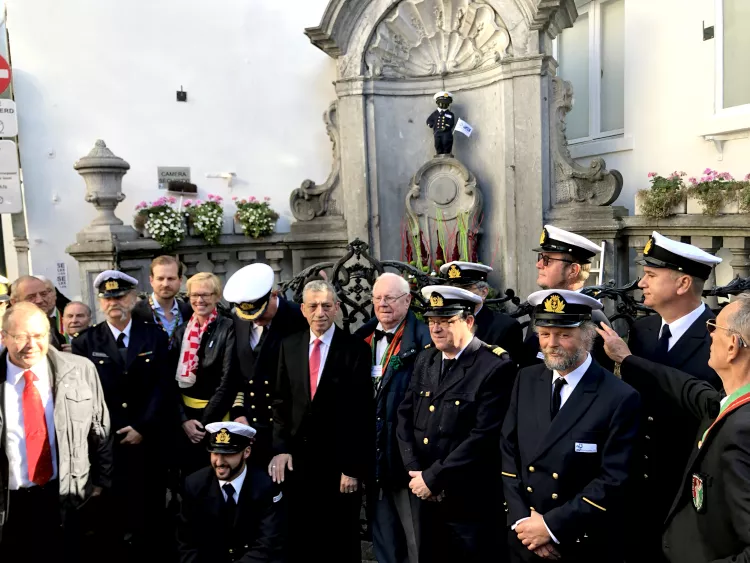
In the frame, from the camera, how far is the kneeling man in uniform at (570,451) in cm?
242

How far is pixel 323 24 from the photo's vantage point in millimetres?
8047

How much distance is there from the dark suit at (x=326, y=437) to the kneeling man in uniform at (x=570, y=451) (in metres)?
0.93

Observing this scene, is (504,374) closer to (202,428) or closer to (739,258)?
(202,428)

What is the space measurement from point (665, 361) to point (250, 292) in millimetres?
2098

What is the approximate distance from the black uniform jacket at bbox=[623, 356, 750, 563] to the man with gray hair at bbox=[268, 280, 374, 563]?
1566 millimetres

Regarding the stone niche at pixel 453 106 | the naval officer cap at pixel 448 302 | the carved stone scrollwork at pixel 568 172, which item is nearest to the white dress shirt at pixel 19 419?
the naval officer cap at pixel 448 302

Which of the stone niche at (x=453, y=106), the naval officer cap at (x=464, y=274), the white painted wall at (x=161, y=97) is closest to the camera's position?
the naval officer cap at (x=464, y=274)

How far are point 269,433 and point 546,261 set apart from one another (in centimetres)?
178

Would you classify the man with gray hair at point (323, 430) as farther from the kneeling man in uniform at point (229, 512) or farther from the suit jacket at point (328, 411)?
the kneeling man in uniform at point (229, 512)

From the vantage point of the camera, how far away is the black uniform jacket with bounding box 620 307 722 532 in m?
2.69

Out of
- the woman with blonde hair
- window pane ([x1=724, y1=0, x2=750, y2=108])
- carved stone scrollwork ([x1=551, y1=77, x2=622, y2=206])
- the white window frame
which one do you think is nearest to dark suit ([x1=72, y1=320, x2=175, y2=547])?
the woman with blonde hair

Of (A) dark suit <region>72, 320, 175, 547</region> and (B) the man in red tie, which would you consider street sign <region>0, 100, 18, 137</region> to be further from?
(B) the man in red tie

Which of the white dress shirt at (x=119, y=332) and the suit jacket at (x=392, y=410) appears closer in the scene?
the suit jacket at (x=392, y=410)

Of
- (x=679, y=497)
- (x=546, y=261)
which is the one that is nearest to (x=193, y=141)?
(x=546, y=261)
